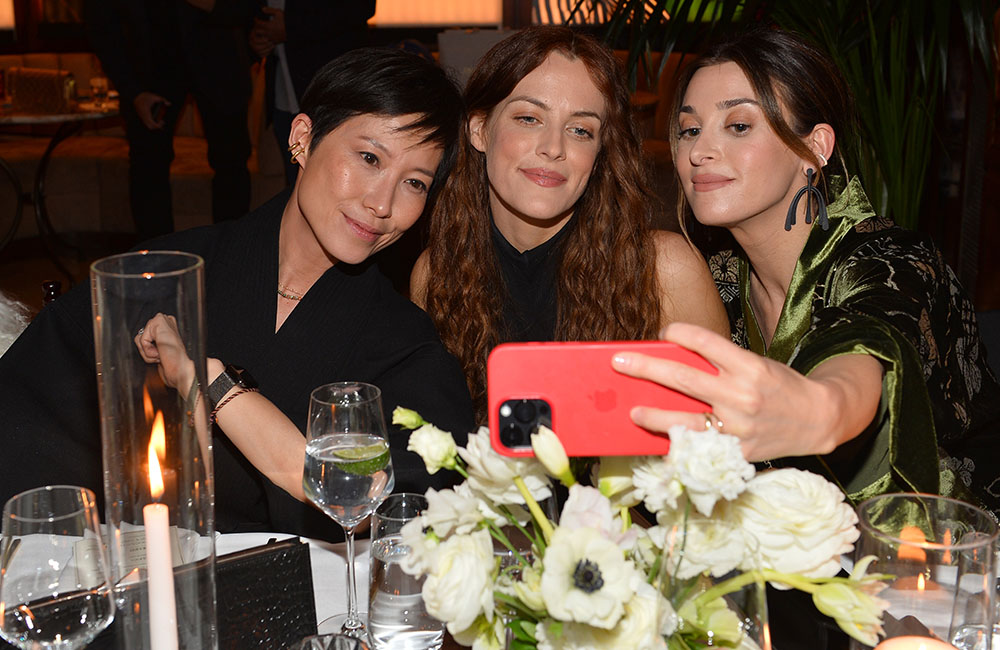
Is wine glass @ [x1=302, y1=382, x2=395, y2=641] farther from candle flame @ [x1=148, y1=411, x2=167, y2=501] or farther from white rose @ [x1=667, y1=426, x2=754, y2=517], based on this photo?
white rose @ [x1=667, y1=426, x2=754, y2=517]

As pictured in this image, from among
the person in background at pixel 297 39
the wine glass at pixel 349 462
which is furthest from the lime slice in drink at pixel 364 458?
the person in background at pixel 297 39

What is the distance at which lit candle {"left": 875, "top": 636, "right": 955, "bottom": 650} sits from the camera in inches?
34.3

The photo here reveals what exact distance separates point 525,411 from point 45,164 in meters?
5.94

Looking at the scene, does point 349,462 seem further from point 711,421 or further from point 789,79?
point 789,79

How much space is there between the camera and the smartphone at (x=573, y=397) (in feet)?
2.58

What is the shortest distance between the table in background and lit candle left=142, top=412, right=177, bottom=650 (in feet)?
16.8

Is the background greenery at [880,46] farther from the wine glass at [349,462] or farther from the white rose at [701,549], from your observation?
the white rose at [701,549]

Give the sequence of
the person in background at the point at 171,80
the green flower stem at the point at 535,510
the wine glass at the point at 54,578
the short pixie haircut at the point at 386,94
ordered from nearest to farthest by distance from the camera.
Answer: the green flower stem at the point at 535,510 → the wine glass at the point at 54,578 → the short pixie haircut at the point at 386,94 → the person in background at the point at 171,80

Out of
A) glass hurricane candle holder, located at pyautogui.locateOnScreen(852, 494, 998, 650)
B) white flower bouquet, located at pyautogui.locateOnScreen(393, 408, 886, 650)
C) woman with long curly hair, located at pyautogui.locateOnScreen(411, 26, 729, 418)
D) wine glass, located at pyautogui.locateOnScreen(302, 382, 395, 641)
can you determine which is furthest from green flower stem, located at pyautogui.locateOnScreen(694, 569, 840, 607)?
woman with long curly hair, located at pyautogui.locateOnScreen(411, 26, 729, 418)

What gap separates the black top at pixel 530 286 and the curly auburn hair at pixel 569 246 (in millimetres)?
18

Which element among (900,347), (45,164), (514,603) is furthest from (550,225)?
(45,164)

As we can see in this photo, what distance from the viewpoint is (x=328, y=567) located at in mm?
1288

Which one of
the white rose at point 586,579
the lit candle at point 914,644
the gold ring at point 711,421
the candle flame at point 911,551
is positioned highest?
the gold ring at point 711,421

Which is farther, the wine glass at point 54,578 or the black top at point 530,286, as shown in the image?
the black top at point 530,286
